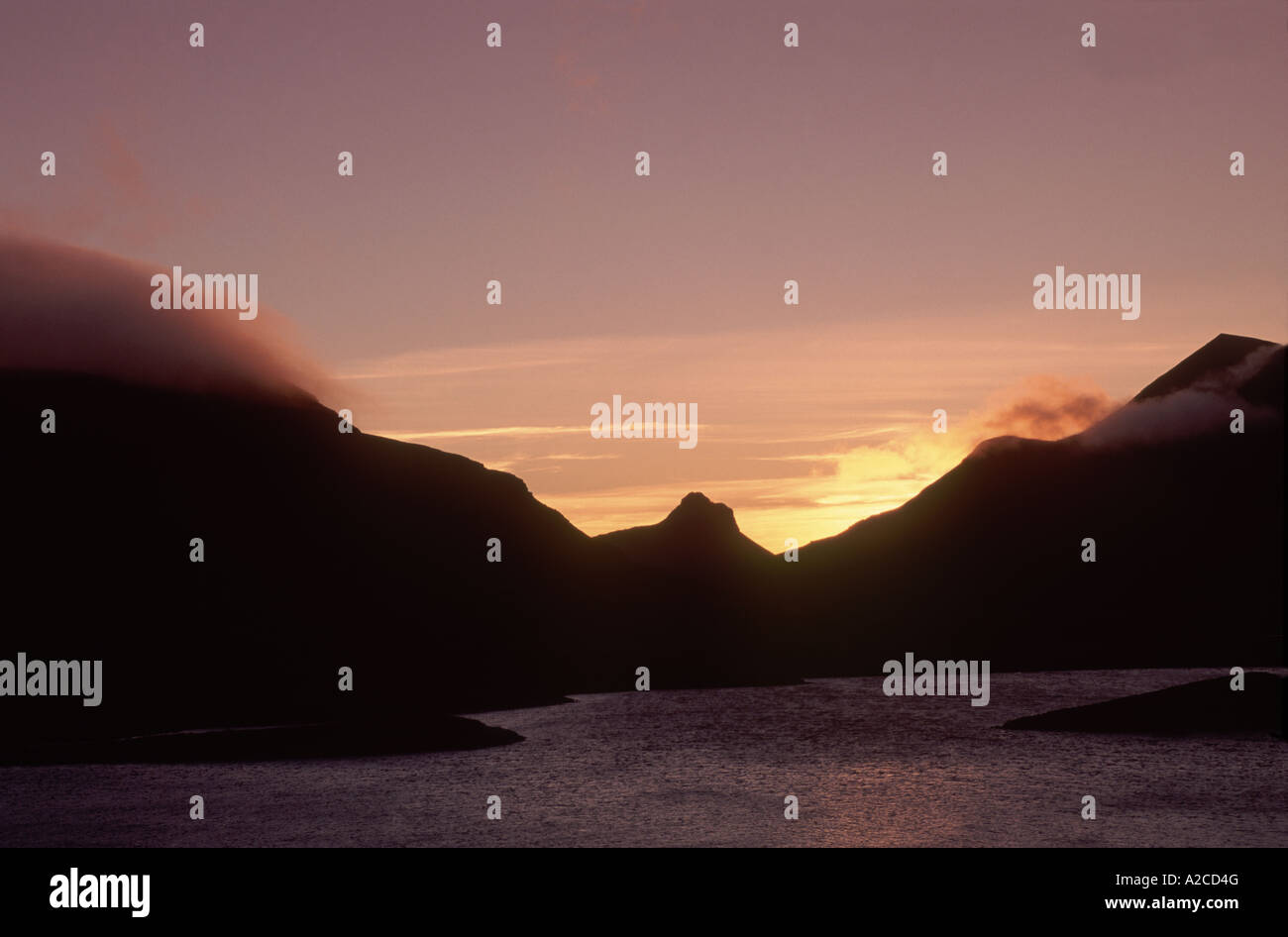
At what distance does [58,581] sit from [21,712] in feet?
182

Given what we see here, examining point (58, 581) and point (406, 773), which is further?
point (58, 581)

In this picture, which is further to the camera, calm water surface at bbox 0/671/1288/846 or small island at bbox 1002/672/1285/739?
small island at bbox 1002/672/1285/739

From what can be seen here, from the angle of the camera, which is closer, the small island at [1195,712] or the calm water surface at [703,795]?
the calm water surface at [703,795]

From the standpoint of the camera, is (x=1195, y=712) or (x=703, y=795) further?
(x=1195, y=712)

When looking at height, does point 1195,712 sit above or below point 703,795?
below
